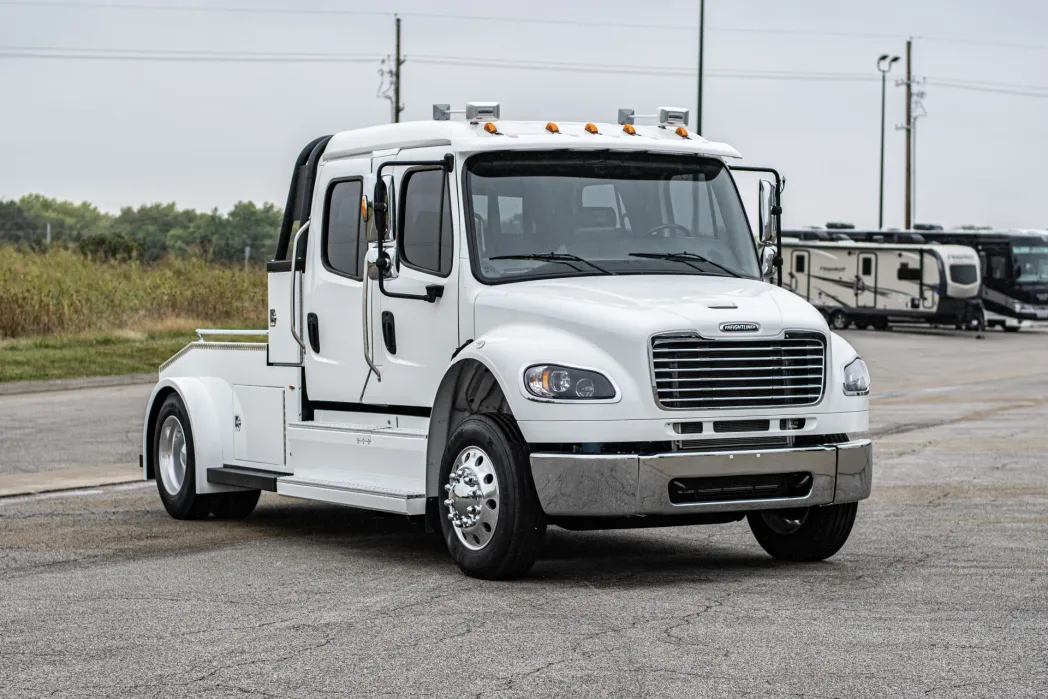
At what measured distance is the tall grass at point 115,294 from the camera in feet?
114

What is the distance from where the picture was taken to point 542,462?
8.94 metres

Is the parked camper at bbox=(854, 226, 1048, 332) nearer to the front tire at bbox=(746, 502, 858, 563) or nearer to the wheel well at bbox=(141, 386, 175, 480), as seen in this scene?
the wheel well at bbox=(141, 386, 175, 480)

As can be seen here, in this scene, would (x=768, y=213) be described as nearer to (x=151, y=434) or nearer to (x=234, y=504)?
(x=234, y=504)

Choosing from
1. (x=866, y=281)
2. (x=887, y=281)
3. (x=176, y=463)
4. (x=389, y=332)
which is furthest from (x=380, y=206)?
(x=866, y=281)

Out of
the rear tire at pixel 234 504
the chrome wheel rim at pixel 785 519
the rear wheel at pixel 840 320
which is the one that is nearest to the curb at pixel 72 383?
the rear tire at pixel 234 504

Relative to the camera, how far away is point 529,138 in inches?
400

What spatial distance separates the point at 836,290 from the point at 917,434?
128 feet

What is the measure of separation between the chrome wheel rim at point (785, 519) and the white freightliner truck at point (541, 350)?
0.02 meters

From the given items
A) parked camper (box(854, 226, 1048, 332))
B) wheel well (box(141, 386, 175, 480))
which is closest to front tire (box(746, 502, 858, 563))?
wheel well (box(141, 386, 175, 480))

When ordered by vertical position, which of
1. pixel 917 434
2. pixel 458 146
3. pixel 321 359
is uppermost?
pixel 458 146

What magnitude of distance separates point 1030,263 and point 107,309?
3532 cm

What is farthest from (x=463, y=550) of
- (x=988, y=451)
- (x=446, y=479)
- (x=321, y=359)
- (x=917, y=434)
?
(x=917, y=434)

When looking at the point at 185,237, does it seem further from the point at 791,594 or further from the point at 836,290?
the point at 791,594

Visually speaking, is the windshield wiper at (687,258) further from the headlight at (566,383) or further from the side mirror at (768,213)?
the headlight at (566,383)
